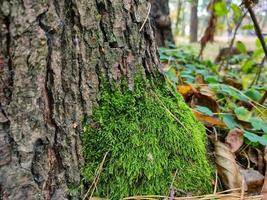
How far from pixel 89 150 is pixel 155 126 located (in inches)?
10.1

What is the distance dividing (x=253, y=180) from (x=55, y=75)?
843 millimetres

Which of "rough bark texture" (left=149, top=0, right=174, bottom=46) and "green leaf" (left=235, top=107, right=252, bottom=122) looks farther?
"rough bark texture" (left=149, top=0, right=174, bottom=46)

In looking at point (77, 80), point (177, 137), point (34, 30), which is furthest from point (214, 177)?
point (34, 30)

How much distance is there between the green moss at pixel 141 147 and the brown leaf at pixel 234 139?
18cm

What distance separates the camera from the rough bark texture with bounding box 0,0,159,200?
882 mm

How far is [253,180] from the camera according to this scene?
48.6 inches

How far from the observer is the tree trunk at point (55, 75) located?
88 cm

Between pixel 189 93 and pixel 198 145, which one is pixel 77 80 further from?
pixel 189 93

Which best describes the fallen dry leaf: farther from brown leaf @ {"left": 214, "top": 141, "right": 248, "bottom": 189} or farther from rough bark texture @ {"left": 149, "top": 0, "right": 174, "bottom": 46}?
rough bark texture @ {"left": 149, "top": 0, "right": 174, "bottom": 46}

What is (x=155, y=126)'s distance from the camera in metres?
1.18

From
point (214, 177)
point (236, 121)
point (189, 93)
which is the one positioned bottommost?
point (214, 177)

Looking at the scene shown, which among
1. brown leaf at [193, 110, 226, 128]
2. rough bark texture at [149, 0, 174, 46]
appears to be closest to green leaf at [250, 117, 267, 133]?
brown leaf at [193, 110, 226, 128]

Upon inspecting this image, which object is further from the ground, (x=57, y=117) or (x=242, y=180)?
(x=57, y=117)

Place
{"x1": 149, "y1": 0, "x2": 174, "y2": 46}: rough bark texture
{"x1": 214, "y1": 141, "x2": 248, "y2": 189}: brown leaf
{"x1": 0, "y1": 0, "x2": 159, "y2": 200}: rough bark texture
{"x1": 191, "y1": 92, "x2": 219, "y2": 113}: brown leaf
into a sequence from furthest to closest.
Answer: {"x1": 149, "y1": 0, "x2": 174, "y2": 46}: rough bark texture < {"x1": 191, "y1": 92, "x2": 219, "y2": 113}: brown leaf < {"x1": 214, "y1": 141, "x2": 248, "y2": 189}: brown leaf < {"x1": 0, "y1": 0, "x2": 159, "y2": 200}: rough bark texture
